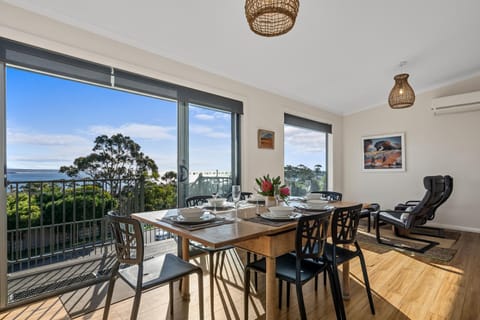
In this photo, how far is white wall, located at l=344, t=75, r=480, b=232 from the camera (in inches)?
175

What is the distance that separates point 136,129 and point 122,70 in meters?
0.91

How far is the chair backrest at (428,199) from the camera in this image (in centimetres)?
360

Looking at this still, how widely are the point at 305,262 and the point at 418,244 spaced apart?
2828 millimetres

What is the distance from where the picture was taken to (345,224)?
1.90 meters

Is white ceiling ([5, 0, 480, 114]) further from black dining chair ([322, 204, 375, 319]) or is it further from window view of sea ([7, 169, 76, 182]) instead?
black dining chair ([322, 204, 375, 319])


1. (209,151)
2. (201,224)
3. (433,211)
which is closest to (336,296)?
(201,224)

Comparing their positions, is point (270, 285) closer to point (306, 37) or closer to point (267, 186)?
point (267, 186)

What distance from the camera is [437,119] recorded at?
474 centimetres

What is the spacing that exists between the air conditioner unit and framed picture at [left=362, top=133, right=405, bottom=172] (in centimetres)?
75

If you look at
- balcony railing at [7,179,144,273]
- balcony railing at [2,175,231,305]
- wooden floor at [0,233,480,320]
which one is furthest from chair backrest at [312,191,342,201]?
balcony railing at [7,179,144,273]

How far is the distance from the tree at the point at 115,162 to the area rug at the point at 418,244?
3.15 meters

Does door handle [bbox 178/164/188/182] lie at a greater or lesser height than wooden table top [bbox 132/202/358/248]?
greater

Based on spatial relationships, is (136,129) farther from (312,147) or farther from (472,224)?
(472,224)

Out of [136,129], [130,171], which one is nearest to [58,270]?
[130,171]
